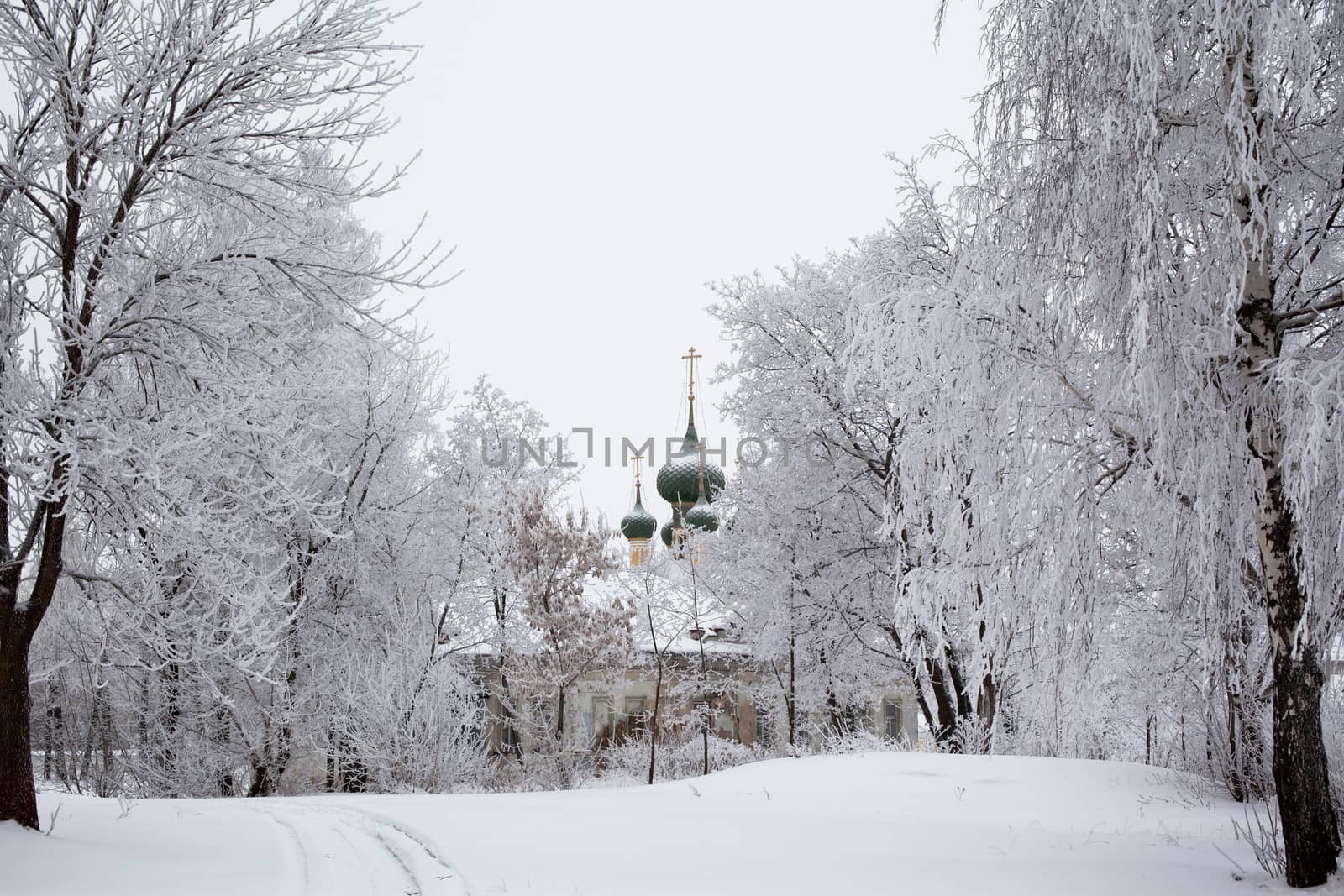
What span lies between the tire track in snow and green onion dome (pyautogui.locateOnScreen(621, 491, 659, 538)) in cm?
3558

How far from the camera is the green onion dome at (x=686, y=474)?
1481 inches

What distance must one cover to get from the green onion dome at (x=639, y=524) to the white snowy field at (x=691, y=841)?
110 ft

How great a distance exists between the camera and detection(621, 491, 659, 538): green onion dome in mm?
44500

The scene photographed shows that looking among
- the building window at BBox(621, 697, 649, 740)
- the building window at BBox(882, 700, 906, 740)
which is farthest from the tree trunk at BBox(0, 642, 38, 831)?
the building window at BBox(882, 700, 906, 740)

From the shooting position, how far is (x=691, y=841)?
702 centimetres

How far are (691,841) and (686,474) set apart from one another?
101ft

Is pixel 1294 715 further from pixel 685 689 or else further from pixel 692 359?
pixel 692 359

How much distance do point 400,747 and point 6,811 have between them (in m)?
7.02

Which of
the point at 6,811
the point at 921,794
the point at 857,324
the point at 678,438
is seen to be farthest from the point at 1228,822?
the point at 678,438

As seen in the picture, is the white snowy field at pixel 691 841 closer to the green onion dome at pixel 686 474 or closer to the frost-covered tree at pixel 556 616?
the frost-covered tree at pixel 556 616

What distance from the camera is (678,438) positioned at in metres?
35.0

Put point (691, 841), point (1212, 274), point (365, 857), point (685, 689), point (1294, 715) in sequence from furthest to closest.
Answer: point (685, 689)
point (691, 841)
point (365, 857)
point (1212, 274)
point (1294, 715)

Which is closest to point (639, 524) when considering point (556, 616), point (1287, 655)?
point (556, 616)

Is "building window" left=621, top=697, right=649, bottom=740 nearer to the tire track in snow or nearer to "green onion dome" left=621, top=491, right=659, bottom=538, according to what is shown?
"green onion dome" left=621, top=491, right=659, bottom=538
